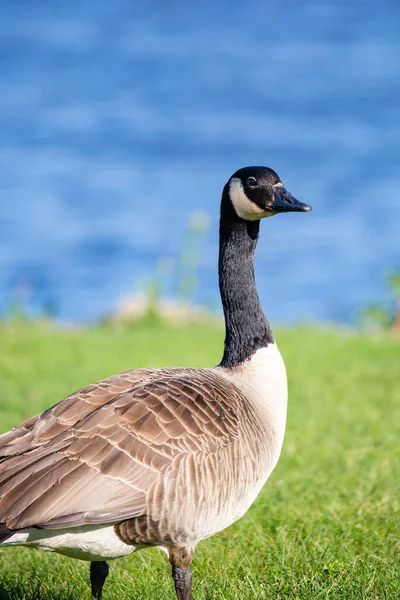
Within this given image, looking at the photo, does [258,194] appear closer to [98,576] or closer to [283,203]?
[283,203]

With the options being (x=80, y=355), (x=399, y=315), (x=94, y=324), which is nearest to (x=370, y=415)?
(x=80, y=355)

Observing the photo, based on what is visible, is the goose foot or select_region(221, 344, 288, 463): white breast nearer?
the goose foot

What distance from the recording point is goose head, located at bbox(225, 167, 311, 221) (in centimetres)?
462

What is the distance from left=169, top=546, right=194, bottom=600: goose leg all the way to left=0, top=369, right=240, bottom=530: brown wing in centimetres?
35

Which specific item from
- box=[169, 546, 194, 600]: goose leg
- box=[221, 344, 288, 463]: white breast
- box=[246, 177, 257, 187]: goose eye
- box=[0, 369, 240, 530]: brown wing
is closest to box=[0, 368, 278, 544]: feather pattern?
box=[0, 369, 240, 530]: brown wing

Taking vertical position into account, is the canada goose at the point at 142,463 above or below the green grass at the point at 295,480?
above

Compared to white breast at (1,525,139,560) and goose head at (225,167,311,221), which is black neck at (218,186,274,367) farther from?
white breast at (1,525,139,560)

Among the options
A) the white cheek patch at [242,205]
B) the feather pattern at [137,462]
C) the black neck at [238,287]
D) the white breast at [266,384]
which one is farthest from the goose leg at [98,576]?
the white cheek patch at [242,205]

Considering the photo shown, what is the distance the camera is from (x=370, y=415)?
805 centimetres

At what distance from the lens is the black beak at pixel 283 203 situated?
4512mm

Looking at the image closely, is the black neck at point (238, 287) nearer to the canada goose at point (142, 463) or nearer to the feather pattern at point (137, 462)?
the canada goose at point (142, 463)

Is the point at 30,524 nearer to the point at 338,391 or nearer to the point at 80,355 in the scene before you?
the point at 338,391

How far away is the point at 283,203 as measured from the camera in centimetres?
458

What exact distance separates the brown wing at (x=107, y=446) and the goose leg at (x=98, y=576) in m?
0.69
